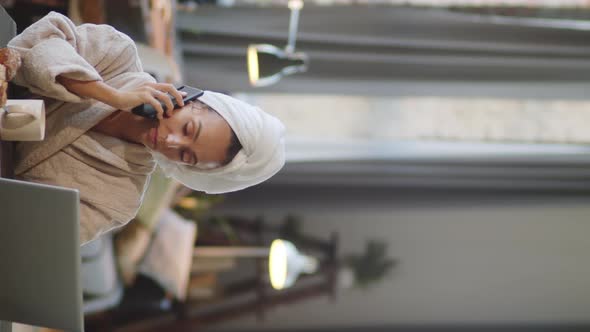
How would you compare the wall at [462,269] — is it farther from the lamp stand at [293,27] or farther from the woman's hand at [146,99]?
the woman's hand at [146,99]

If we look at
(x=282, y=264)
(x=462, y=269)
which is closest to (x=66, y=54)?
(x=282, y=264)

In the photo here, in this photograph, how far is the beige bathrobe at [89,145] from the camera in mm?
1293

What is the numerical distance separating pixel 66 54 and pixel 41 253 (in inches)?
14.4

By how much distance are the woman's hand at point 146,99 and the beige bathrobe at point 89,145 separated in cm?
6

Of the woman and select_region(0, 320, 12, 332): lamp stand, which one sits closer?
the woman

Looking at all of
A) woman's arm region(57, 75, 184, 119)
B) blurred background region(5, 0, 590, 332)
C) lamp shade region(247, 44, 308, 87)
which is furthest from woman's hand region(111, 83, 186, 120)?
lamp shade region(247, 44, 308, 87)

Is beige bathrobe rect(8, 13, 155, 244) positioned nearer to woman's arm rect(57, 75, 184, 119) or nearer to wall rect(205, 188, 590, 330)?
woman's arm rect(57, 75, 184, 119)

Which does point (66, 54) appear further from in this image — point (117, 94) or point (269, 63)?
point (269, 63)

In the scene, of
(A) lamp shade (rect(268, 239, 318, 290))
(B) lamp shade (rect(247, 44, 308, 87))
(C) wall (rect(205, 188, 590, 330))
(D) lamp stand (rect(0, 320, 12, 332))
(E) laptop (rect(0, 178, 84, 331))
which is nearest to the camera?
(E) laptop (rect(0, 178, 84, 331))

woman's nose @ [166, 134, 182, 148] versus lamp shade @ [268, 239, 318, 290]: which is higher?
woman's nose @ [166, 134, 182, 148]

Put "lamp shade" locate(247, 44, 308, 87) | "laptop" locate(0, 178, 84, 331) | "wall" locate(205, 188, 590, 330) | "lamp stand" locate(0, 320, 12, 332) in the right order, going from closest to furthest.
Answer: "laptop" locate(0, 178, 84, 331), "lamp stand" locate(0, 320, 12, 332), "lamp shade" locate(247, 44, 308, 87), "wall" locate(205, 188, 590, 330)

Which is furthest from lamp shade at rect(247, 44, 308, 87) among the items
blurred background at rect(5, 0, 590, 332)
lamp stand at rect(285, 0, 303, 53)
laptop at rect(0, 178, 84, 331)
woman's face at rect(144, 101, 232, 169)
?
laptop at rect(0, 178, 84, 331)

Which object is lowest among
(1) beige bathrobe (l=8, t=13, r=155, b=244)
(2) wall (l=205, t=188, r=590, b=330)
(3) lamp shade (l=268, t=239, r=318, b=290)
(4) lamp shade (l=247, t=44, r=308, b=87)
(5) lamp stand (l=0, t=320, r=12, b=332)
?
(2) wall (l=205, t=188, r=590, b=330)

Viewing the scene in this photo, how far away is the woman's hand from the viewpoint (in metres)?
1.22
